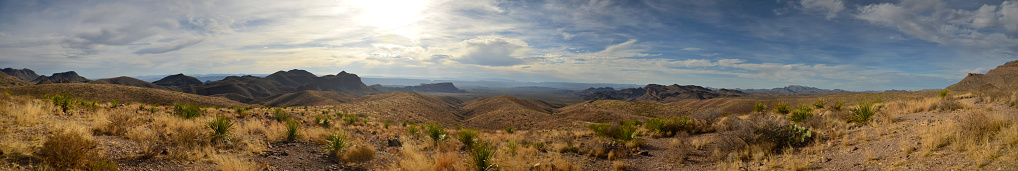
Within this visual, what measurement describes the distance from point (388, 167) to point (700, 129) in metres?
13.0

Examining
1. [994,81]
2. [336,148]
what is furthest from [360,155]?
[994,81]

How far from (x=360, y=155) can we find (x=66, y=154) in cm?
503

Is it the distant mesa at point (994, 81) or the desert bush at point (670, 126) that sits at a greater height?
the distant mesa at point (994, 81)

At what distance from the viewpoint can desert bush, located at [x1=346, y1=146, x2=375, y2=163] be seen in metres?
8.92

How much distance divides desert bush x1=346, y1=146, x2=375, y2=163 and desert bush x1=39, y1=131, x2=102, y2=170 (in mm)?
4384

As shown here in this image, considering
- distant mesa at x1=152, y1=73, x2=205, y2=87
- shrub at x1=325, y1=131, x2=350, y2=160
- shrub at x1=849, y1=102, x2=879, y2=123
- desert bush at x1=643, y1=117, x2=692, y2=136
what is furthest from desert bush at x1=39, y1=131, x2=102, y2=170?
distant mesa at x1=152, y1=73, x2=205, y2=87

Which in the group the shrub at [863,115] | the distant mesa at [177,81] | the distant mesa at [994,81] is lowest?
the distant mesa at [177,81]

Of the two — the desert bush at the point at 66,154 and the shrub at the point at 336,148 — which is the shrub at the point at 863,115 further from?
the desert bush at the point at 66,154

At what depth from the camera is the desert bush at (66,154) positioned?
5664 millimetres

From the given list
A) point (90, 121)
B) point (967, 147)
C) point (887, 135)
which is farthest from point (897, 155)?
point (90, 121)

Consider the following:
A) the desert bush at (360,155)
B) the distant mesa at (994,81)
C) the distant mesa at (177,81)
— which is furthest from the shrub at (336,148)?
the distant mesa at (177,81)

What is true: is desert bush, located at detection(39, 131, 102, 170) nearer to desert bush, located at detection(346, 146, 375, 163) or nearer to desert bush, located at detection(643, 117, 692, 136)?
desert bush, located at detection(346, 146, 375, 163)

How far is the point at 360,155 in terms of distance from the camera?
9242mm

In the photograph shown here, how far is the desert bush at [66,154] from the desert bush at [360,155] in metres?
4.38
